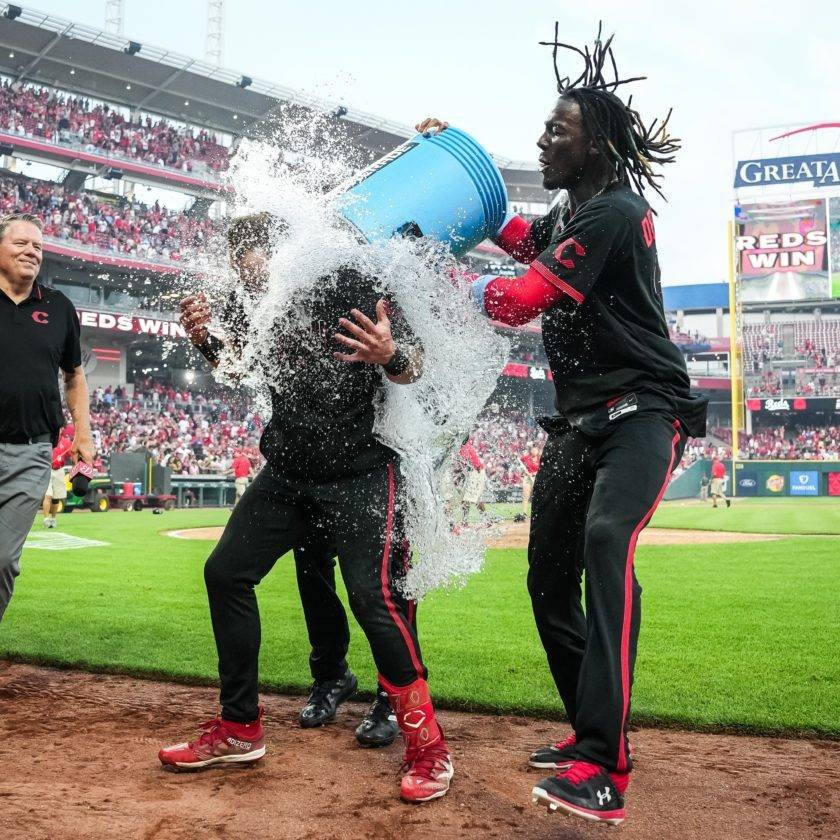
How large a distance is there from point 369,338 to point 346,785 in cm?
153

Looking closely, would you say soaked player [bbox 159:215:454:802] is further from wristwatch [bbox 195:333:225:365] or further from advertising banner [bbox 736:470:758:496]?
advertising banner [bbox 736:470:758:496]

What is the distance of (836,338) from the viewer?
180ft

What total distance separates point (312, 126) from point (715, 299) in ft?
230

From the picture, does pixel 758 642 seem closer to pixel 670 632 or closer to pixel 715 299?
pixel 670 632

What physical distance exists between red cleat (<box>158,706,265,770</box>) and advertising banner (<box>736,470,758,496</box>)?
37314 mm

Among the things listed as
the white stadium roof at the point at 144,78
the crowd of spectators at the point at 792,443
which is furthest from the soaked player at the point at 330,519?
the crowd of spectators at the point at 792,443

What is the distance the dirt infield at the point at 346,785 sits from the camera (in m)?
2.59

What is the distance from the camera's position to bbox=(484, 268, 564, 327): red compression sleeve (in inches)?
110

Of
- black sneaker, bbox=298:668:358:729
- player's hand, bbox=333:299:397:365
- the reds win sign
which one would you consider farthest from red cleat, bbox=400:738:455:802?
the reds win sign

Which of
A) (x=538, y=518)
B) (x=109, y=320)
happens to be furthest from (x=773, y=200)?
(x=538, y=518)

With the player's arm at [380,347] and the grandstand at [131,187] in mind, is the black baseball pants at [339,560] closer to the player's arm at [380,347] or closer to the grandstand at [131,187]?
the player's arm at [380,347]

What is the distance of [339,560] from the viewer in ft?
10.4

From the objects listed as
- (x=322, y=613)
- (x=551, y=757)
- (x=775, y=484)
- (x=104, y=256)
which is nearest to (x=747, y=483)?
(x=775, y=484)

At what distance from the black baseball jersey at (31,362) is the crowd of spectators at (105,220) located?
2814 cm
